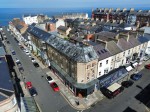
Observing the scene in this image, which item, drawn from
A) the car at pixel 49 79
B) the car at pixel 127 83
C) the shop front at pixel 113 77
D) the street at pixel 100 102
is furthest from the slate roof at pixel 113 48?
the car at pixel 49 79

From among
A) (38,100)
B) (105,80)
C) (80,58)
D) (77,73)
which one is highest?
(80,58)

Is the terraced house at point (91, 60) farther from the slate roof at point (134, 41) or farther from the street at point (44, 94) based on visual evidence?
the street at point (44, 94)

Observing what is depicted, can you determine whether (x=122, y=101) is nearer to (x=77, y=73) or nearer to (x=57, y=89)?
(x=77, y=73)

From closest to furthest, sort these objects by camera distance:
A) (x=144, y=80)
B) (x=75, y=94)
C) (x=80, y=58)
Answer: (x=80, y=58) → (x=75, y=94) → (x=144, y=80)

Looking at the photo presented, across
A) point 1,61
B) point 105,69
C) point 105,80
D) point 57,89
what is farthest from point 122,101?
point 1,61

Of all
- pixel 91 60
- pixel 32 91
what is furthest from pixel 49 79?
pixel 91 60

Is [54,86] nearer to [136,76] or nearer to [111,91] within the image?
[111,91]

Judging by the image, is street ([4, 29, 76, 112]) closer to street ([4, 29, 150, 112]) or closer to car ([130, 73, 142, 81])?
street ([4, 29, 150, 112])

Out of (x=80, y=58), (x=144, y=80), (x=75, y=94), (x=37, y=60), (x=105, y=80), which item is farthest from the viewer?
(x=37, y=60)
